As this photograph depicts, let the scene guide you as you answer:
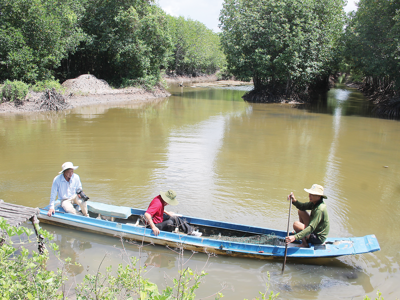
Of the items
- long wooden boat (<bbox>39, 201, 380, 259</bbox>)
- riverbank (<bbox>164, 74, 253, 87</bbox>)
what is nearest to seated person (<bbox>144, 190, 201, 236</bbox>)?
long wooden boat (<bbox>39, 201, 380, 259</bbox>)

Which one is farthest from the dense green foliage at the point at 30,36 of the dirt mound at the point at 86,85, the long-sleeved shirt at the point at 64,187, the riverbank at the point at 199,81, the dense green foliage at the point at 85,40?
the riverbank at the point at 199,81

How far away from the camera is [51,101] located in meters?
20.5

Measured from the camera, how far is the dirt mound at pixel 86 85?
24.8m

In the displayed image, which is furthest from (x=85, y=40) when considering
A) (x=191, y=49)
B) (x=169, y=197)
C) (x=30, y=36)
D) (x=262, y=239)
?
(x=191, y=49)

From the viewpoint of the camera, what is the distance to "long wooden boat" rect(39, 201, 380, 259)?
5.68 meters

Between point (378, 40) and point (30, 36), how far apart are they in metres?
22.6

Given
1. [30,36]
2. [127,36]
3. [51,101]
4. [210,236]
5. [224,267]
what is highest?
[127,36]

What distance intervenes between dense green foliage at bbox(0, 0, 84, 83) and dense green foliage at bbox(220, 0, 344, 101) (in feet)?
44.7

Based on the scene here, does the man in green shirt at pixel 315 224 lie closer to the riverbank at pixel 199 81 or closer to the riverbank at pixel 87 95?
the riverbank at pixel 87 95

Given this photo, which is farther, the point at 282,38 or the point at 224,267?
the point at 282,38

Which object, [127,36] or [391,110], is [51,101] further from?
[391,110]

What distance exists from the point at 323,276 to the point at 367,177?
5.64m

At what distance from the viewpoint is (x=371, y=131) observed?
55.4 feet

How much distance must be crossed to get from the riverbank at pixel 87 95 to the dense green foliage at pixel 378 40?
1697 cm
